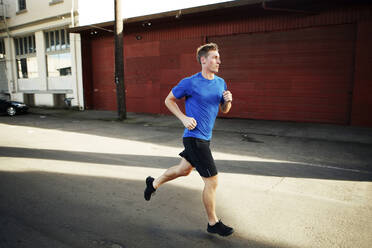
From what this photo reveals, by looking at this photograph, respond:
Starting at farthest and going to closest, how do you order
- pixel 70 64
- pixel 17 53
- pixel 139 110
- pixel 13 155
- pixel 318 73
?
pixel 17 53 < pixel 70 64 < pixel 139 110 < pixel 318 73 < pixel 13 155

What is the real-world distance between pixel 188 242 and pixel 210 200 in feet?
1.57

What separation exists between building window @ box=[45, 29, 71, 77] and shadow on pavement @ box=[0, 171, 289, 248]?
654 inches

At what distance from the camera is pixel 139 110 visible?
16.8 m

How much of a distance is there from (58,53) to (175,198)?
1926 cm

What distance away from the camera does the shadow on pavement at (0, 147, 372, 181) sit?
5328 mm

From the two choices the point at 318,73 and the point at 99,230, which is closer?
the point at 99,230

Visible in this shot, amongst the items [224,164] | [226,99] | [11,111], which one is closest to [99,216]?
[226,99]

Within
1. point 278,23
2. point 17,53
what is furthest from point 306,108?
point 17,53

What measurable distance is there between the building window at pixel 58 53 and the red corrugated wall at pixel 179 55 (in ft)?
7.15

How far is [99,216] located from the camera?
355cm

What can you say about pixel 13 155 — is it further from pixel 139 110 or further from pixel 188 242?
pixel 139 110

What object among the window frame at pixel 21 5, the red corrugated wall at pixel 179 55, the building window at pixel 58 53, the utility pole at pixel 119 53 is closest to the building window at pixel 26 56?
the building window at pixel 58 53

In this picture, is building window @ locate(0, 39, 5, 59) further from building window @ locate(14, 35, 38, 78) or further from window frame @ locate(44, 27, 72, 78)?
window frame @ locate(44, 27, 72, 78)

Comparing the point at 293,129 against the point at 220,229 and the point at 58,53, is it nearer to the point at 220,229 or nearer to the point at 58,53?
the point at 220,229
